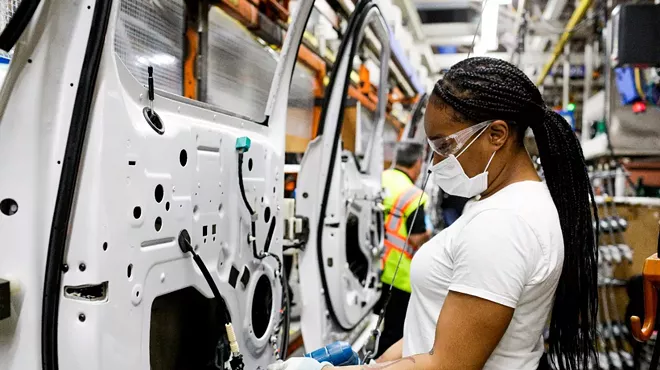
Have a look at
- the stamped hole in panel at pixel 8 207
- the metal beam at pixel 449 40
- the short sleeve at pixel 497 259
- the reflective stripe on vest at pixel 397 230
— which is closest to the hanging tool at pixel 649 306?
the short sleeve at pixel 497 259

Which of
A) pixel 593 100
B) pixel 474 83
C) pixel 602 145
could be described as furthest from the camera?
pixel 593 100

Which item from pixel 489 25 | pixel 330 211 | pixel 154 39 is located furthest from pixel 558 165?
pixel 330 211

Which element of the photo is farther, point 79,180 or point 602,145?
point 602,145

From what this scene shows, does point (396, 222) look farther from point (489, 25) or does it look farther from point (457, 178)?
point (457, 178)

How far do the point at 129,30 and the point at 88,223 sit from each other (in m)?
0.95

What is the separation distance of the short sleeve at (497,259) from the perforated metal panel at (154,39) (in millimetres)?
1341

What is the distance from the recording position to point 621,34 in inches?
A: 150

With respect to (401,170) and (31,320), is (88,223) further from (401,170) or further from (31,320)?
(401,170)

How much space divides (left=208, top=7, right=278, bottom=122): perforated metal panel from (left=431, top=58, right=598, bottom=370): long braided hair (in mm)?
1230

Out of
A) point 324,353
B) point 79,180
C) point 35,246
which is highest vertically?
point 79,180

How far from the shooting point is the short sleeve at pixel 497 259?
1.34 metres

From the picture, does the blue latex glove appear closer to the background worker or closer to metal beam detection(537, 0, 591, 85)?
the background worker

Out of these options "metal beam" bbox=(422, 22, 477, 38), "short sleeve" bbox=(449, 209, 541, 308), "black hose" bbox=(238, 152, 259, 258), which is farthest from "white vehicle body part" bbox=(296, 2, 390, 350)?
"metal beam" bbox=(422, 22, 477, 38)

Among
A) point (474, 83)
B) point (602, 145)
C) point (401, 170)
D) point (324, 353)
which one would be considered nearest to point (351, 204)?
point (401, 170)
